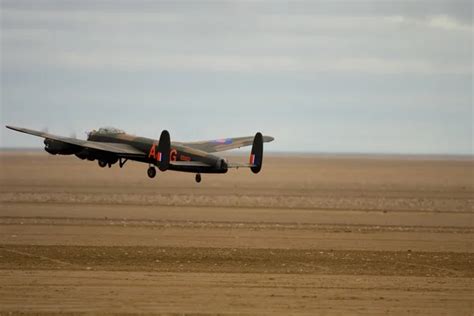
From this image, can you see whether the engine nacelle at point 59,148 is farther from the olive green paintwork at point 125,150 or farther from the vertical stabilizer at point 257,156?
the vertical stabilizer at point 257,156

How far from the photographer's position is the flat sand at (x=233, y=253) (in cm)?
4681

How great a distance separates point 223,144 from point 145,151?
948cm

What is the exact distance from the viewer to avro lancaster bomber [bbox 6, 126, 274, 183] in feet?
174

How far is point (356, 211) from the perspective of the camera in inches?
3745

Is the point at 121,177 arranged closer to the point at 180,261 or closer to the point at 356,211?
the point at 356,211

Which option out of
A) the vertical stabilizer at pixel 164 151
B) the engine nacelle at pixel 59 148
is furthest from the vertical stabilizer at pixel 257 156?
the engine nacelle at pixel 59 148

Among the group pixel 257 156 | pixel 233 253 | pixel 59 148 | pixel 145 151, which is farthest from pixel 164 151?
pixel 233 253

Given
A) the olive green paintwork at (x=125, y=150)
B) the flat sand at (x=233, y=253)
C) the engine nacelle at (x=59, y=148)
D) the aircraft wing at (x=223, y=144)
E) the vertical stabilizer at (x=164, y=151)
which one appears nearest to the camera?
the flat sand at (x=233, y=253)

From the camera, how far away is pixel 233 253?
6172cm

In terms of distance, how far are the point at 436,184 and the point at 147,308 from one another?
110282 millimetres

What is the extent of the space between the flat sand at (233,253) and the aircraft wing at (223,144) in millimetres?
5861

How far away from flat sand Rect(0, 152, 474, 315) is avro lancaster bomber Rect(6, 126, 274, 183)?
5295 mm

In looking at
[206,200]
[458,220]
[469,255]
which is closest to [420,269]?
[469,255]

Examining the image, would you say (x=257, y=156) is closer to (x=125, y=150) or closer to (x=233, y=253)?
(x=125, y=150)
